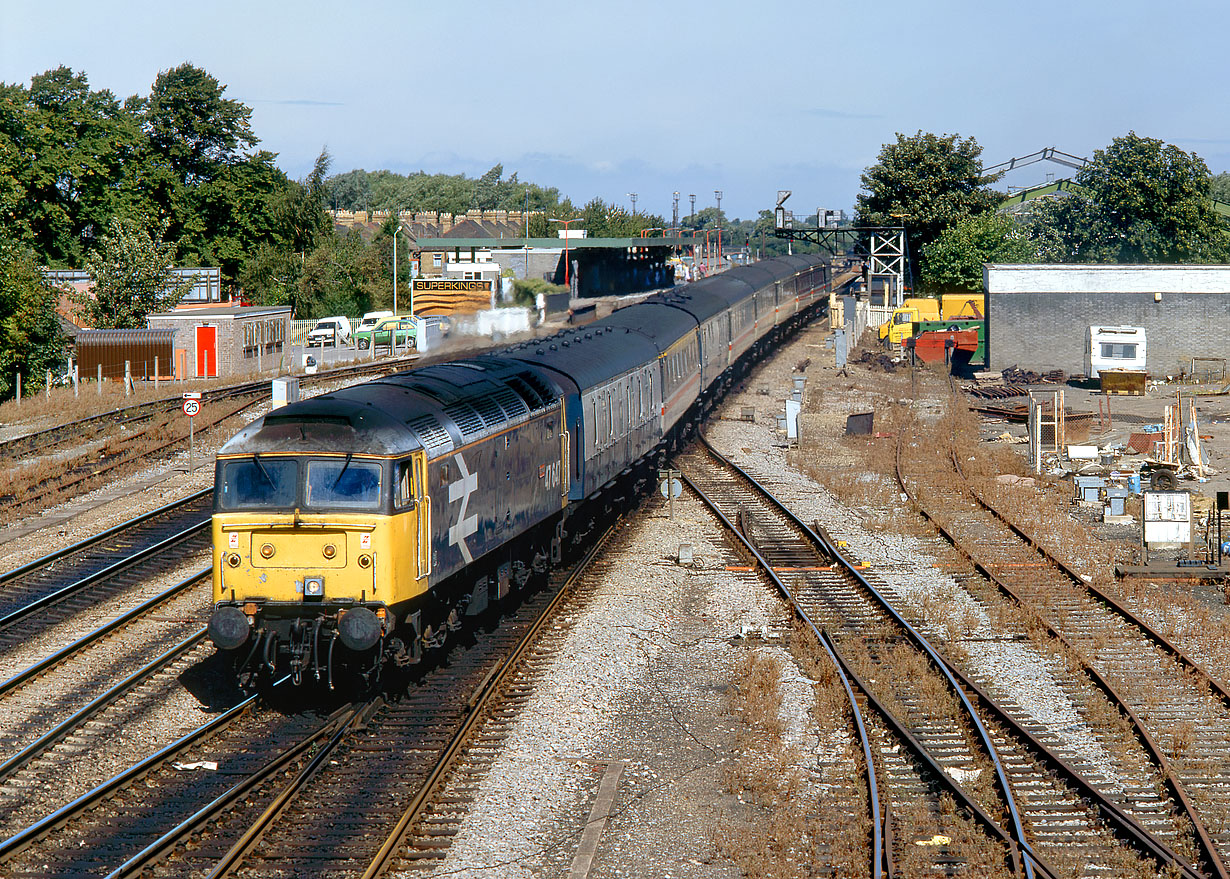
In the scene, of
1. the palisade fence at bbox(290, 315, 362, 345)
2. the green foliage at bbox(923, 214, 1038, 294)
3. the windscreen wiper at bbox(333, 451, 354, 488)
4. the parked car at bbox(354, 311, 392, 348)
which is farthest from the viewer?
the green foliage at bbox(923, 214, 1038, 294)

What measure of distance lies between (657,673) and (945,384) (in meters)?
35.2

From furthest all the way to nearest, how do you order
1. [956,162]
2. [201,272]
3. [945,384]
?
[956,162] → [201,272] → [945,384]

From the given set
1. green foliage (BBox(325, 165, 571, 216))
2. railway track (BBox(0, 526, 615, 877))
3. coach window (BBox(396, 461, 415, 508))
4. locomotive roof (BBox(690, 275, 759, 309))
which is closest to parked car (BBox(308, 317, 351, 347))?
locomotive roof (BBox(690, 275, 759, 309))

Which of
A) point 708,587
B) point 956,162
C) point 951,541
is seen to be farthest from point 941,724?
point 956,162

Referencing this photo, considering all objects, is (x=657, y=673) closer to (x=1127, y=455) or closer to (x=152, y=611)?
(x=152, y=611)

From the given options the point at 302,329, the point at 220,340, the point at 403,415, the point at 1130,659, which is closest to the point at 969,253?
the point at 302,329

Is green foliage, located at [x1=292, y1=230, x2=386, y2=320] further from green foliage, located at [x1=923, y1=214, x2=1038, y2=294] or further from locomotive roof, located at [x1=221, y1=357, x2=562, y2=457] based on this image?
locomotive roof, located at [x1=221, y1=357, x2=562, y2=457]

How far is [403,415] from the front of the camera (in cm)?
1447

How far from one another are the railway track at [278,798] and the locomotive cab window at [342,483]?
2412 millimetres

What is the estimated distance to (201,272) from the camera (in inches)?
2432

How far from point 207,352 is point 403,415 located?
3614cm

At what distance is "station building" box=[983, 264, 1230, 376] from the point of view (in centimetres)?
4900

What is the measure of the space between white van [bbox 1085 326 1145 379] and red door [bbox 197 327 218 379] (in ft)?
107

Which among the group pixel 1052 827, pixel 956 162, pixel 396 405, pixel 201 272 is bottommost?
pixel 1052 827
